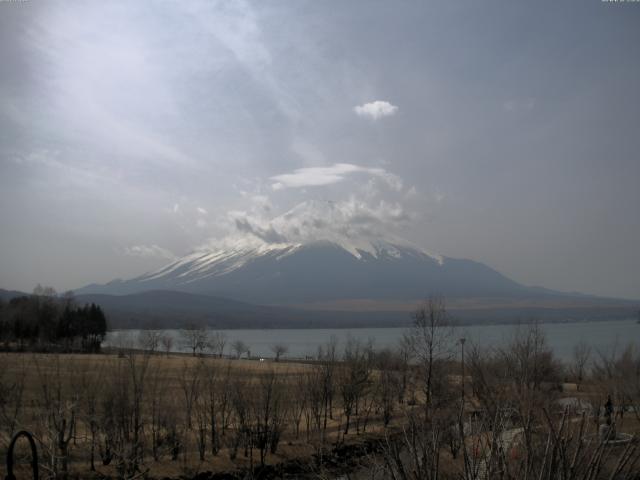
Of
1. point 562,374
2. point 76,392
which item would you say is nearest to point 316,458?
point 76,392

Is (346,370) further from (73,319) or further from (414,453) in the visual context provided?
(73,319)

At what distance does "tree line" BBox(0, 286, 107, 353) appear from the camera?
87925 millimetres

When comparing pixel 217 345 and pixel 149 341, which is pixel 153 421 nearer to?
pixel 149 341

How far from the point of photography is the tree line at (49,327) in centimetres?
8793

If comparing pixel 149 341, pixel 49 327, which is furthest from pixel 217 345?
pixel 149 341

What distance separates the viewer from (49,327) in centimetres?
9581

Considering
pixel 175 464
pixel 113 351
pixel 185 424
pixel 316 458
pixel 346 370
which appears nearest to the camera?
pixel 175 464

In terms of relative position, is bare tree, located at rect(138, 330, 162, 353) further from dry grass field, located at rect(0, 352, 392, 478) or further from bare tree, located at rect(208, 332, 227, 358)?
dry grass field, located at rect(0, 352, 392, 478)

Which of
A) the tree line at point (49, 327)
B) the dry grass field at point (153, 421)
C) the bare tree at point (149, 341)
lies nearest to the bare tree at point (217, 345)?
the bare tree at point (149, 341)

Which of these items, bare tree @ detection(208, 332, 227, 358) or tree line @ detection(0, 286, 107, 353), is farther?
bare tree @ detection(208, 332, 227, 358)

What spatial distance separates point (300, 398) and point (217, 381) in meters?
6.31

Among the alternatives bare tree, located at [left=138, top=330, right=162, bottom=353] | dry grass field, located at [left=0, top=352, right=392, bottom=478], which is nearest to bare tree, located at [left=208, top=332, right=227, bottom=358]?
bare tree, located at [left=138, top=330, right=162, bottom=353]

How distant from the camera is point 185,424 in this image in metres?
33.7

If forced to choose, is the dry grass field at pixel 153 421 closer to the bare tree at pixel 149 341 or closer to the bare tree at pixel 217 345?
the bare tree at pixel 149 341
